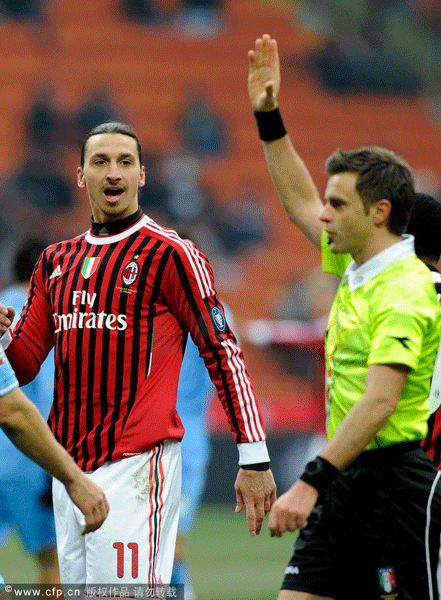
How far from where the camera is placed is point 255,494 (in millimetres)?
3287

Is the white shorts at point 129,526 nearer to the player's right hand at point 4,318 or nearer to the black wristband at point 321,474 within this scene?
the player's right hand at point 4,318

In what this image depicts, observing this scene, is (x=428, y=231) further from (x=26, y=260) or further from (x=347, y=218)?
(x=26, y=260)

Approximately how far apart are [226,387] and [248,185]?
457 inches

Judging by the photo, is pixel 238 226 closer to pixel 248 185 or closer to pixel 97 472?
pixel 248 185

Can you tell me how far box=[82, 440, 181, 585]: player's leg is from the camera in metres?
3.21

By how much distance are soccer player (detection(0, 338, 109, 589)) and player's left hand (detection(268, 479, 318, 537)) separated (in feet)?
1.86

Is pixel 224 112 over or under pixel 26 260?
over

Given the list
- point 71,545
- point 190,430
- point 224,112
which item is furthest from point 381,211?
point 224,112

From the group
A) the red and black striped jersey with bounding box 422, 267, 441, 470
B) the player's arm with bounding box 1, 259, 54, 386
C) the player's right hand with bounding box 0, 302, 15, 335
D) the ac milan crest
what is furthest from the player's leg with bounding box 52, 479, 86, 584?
the red and black striped jersey with bounding box 422, 267, 441, 470

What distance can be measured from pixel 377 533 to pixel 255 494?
56cm

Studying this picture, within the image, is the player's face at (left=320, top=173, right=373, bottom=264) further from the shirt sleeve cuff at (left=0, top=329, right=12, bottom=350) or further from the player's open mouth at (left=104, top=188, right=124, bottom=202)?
the shirt sleeve cuff at (left=0, top=329, right=12, bottom=350)

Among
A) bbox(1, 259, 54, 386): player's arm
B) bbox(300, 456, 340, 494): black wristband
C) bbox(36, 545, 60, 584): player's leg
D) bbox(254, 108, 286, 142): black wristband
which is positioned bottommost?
bbox(36, 545, 60, 584): player's leg

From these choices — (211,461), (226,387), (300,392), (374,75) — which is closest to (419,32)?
(374,75)

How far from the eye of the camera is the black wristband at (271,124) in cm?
353
